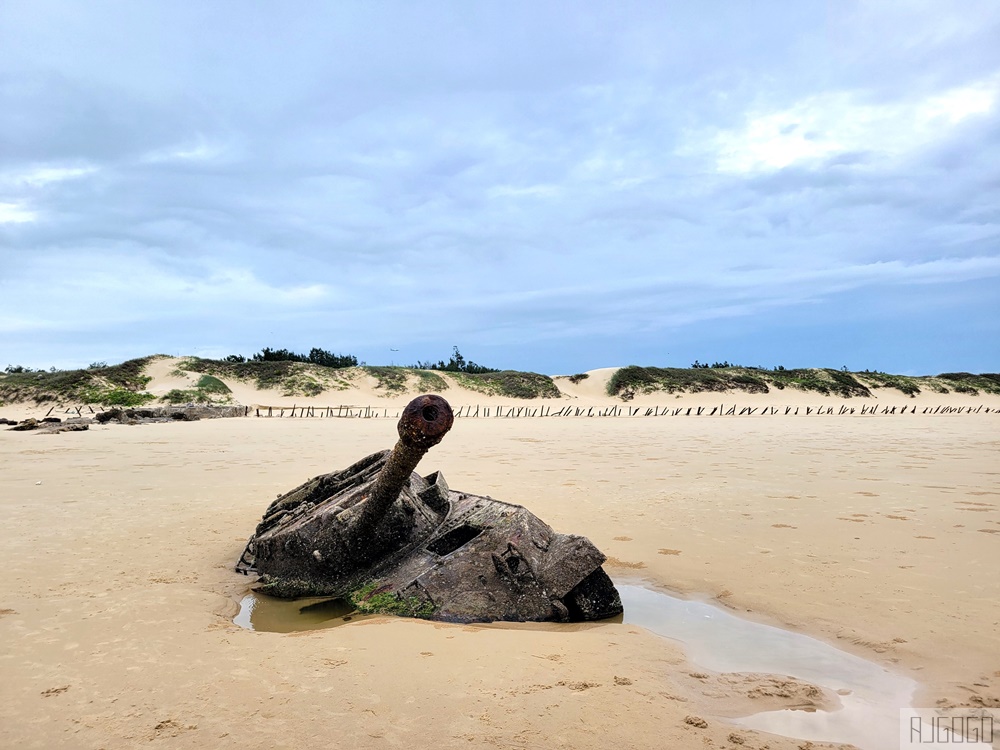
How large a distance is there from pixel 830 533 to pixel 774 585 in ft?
6.27

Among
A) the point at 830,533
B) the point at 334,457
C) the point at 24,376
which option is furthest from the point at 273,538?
the point at 24,376

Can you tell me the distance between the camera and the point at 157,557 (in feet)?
19.4

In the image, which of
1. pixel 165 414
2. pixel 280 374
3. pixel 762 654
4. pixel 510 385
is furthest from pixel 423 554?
pixel 510 385

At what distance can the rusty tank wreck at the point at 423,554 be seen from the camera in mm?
4391

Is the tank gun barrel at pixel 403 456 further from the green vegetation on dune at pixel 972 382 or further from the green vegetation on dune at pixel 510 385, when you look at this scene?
the green vegetation on dune at pixel 972 382

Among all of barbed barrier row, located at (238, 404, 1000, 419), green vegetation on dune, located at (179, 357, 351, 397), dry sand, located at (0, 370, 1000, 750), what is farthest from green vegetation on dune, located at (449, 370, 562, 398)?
dry sand, located at (0, 370, 1000, 750)

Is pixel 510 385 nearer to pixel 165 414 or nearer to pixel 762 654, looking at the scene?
pixel 165 414

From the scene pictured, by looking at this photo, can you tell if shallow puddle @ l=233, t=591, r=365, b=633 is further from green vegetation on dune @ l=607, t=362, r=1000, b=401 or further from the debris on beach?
green vegetation on dune @ l=607, t=362, r=1000, b=401

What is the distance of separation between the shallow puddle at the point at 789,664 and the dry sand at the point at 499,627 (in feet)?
0.43

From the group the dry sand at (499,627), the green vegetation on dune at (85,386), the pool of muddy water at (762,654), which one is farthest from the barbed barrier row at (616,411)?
the pool of muddy water at (762,654)

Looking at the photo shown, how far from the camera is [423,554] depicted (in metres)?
5.04

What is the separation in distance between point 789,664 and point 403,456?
8.99 feet

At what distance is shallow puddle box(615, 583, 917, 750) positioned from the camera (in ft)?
9.27

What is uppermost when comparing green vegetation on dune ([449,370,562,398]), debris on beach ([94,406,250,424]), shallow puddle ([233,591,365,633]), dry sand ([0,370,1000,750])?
green vegetation on dune ([449,370,562,398])
